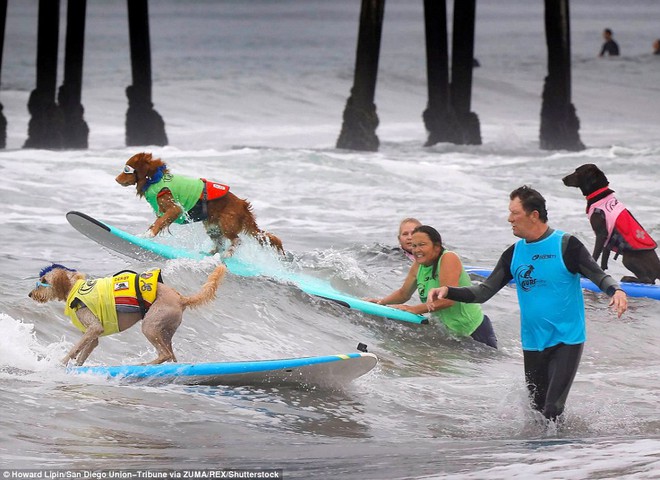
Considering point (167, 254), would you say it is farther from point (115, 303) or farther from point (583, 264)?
point (583, 264)

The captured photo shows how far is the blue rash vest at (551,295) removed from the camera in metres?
6.35

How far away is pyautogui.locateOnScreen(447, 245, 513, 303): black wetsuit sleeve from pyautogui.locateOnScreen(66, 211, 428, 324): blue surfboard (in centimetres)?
321

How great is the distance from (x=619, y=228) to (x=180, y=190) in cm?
392

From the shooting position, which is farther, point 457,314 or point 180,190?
point 180,190

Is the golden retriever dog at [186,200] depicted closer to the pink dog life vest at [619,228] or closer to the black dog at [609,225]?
the black dog at [609,225]

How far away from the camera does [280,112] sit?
1607 inches

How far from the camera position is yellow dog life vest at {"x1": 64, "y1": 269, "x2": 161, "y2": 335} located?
270 inches

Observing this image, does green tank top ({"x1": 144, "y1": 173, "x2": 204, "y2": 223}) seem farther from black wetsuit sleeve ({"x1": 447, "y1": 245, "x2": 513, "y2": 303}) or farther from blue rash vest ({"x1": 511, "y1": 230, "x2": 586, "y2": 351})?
blue rash vest ({"x1": 511, "y1": 230, "x2": 586, "y2": 351})

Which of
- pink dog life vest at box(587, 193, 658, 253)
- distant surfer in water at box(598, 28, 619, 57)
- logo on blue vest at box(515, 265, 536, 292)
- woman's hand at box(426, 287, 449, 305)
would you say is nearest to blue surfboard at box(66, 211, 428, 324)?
pink dog life vest at box(587, 193, 658, 253)

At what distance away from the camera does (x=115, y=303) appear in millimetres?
6867

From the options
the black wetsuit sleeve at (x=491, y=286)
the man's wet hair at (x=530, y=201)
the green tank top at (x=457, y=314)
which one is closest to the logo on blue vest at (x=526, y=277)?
the black wetsuit sleeve at (x=491, y=286)

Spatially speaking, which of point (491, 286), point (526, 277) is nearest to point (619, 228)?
point (491, 286)

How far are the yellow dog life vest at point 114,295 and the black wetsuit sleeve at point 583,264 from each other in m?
2.36

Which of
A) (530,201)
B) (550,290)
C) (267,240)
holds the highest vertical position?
(530,201)
